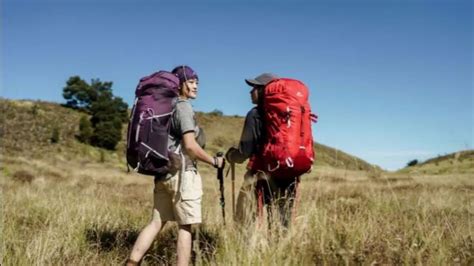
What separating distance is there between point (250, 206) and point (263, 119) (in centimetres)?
87

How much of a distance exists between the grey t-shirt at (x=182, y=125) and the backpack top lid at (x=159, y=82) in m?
0.16

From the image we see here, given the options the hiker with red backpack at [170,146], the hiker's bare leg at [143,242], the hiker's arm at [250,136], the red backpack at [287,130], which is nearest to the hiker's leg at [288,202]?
the red backpack at [287,130]

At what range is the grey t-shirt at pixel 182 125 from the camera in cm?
428

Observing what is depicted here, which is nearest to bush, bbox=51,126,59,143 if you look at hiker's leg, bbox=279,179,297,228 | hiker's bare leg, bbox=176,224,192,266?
hiker's leg, bbox=279,179,297,228

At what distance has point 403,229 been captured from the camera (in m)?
4.91

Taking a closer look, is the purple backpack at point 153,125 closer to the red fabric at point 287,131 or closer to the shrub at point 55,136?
the red fabric at point 287,131

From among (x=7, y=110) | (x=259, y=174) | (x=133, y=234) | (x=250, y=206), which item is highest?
(x=7, y=110)

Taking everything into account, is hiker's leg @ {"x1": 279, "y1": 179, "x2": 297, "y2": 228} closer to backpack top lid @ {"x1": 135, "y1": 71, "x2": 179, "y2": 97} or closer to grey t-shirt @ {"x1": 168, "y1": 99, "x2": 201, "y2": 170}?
grey t-shirt @ {"x1": 168, "y1": 99, "x2": 201, "y2": 170}

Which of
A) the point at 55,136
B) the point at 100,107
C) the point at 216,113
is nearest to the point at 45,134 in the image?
the point at 55,136

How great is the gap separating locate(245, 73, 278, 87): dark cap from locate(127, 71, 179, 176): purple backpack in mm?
798

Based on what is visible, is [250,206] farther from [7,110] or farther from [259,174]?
[7,110]

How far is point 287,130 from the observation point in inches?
179

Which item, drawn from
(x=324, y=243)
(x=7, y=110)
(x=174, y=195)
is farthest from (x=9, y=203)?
(x=7, y=110)

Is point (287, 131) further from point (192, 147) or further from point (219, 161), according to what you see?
point (192, 147)
